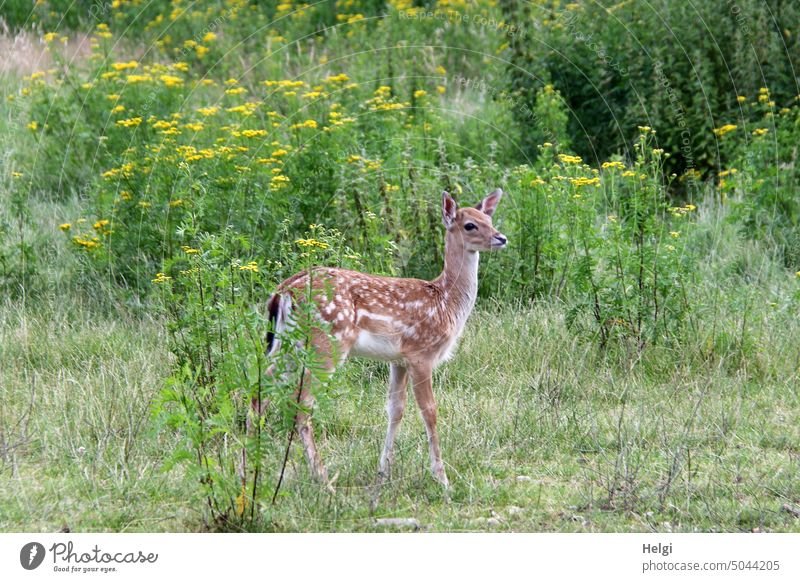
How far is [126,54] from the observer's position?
51.4 ft

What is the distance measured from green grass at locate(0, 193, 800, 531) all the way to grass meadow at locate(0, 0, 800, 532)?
2 centimetres

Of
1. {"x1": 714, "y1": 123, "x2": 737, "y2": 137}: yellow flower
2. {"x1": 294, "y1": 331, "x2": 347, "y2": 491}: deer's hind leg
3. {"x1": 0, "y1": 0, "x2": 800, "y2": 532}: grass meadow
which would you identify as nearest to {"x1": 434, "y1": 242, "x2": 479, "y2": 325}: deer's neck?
{"x1": 0, "y1": 0, "x2": 800, "y2": 532}: grass meadow

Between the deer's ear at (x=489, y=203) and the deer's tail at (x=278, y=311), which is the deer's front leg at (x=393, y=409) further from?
the deer's ear at (x=489, y=203)

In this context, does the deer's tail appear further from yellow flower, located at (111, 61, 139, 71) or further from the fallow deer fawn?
yellow flower, located at (111, 61, 139, 71)

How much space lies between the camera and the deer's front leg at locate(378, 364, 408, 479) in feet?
23.4

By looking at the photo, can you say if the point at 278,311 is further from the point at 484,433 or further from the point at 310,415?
the point at 484,433

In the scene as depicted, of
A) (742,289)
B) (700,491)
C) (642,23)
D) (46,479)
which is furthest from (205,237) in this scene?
(642,23)

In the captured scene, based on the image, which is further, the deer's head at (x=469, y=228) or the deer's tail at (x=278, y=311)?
the deer's head at (x=469, y=228)

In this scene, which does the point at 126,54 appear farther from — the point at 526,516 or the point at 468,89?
the point at 526,516

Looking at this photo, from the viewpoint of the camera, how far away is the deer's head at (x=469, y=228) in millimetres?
7625

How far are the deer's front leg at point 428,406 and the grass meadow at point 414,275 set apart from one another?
0.10 m
